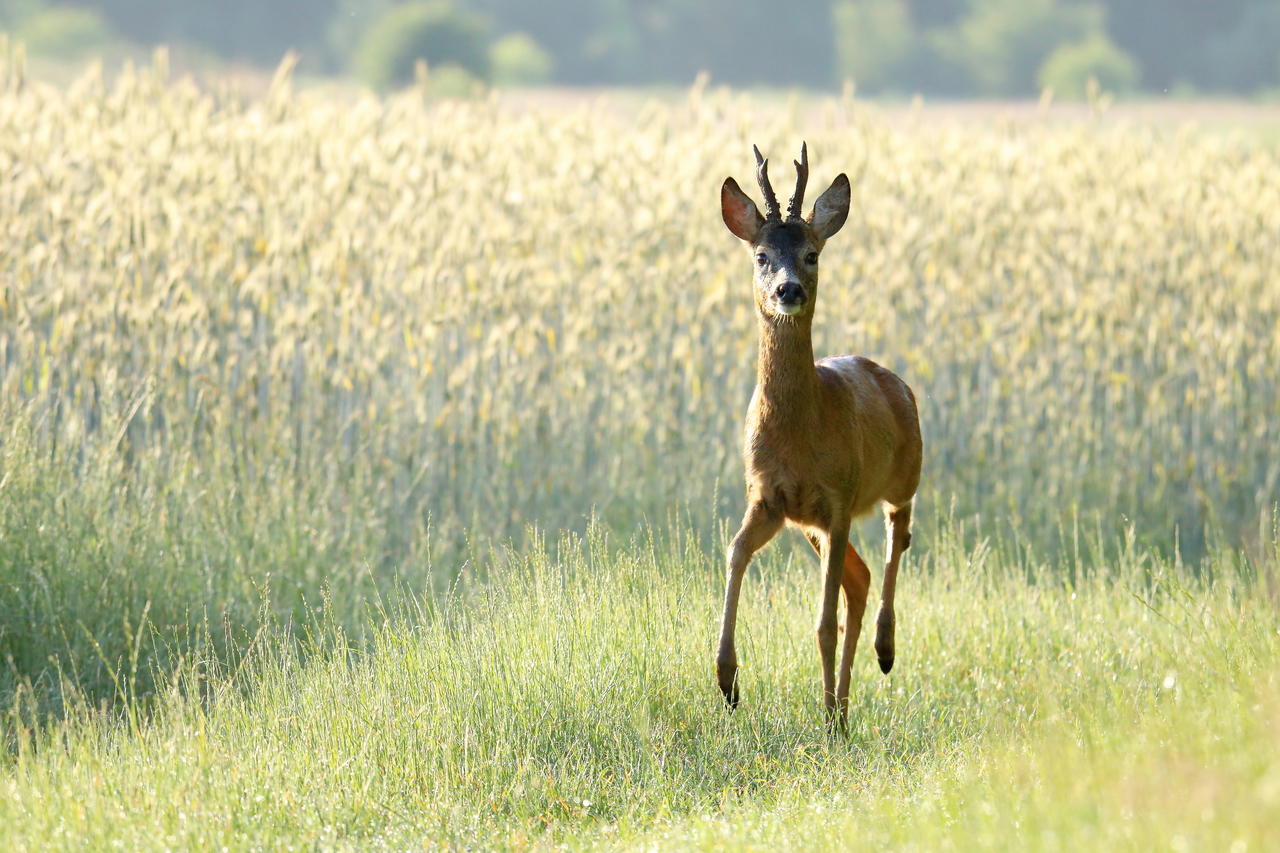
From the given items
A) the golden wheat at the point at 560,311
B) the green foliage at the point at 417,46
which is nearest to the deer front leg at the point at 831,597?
the golden wheat at the point at 560,311

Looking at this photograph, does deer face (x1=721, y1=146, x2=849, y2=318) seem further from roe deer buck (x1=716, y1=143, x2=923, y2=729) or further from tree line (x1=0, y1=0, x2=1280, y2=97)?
tree line (x1=0, y1=0, x2=1280, y2=97)

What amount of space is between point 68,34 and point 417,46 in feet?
43.2

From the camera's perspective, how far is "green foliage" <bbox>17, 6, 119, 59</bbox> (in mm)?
63938

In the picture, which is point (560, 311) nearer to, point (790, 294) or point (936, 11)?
point (790, 294)

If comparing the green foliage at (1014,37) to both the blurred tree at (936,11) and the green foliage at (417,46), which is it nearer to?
the blurred tree at (936,11)

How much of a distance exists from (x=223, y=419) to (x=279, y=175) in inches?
110

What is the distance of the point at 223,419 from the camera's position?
379 inches

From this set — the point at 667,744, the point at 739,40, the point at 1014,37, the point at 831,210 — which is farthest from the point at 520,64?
the point at 831,210

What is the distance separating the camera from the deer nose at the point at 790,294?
209 inches

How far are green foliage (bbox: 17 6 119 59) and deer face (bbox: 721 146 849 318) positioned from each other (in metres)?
60.7

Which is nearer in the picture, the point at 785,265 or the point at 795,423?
the point at 785,265

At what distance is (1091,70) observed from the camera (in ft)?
203

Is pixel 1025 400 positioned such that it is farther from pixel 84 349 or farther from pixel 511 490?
pixel 84 349

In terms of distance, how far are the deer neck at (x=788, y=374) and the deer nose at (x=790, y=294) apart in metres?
0.37
